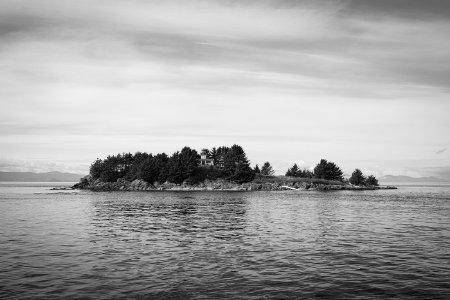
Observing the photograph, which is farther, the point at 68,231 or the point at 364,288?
the point at 68,231

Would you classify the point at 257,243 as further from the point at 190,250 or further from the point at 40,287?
the point at 40,287

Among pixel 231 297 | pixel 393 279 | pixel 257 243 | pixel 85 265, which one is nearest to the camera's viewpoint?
pixel 231 297

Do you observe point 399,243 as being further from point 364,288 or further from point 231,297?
point 231,297

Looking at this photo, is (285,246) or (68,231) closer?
(285,246)

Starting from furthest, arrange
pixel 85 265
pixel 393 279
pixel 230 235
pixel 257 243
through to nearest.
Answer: pixel 230 235 < pixel 257 243 < pixel 85 265 < pixel 393 279

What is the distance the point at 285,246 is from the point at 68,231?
87.3ft

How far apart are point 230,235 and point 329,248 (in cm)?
1196

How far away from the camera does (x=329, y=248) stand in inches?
1394

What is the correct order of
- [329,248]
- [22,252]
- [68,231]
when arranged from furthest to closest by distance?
1. [68,231]
2. [329,248]
3. [22,252]

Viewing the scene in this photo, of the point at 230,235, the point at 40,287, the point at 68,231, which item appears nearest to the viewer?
the point at 40,287

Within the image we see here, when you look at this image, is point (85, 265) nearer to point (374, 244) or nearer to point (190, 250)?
point (190, 250)

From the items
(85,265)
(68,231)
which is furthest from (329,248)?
(68,231)

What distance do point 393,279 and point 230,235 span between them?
69.3 feet

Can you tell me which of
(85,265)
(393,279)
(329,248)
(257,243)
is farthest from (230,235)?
(393,279)
